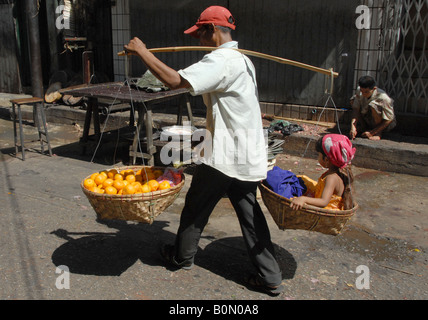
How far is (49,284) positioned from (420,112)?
6.05 m

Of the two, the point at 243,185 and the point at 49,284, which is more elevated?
the point at 243,185

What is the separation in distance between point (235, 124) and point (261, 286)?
1.30 m

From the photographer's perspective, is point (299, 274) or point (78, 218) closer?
point (299, 274)

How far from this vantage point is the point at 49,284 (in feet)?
11.6

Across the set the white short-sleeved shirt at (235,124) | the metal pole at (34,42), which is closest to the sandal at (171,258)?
the white short-sleeved shirt at (235,124)

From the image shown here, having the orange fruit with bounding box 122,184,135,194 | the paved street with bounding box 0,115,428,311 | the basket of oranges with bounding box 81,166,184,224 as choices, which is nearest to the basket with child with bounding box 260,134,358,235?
the paved street with bounding box 0,115,428,311

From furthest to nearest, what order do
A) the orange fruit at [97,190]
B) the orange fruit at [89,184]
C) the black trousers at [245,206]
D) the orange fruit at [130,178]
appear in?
the orange fruit at [130,178] → the orange fruit at [89,184] → the orange fruit at [97,190] → the black trousers at [245,206]

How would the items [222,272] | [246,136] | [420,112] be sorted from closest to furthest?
1. [246,136]
2. [222,272]
3. [420,112]

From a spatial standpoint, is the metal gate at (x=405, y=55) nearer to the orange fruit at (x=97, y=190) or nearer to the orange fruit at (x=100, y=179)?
the orange fruit at (x=100, y=179)

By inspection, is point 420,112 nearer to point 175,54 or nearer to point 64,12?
point 175,54

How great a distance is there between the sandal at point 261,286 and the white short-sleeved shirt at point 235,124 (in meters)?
0.82

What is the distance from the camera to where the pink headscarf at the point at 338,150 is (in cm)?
341

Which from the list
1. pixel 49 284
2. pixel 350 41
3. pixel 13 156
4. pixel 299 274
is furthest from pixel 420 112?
pixel 13 156
